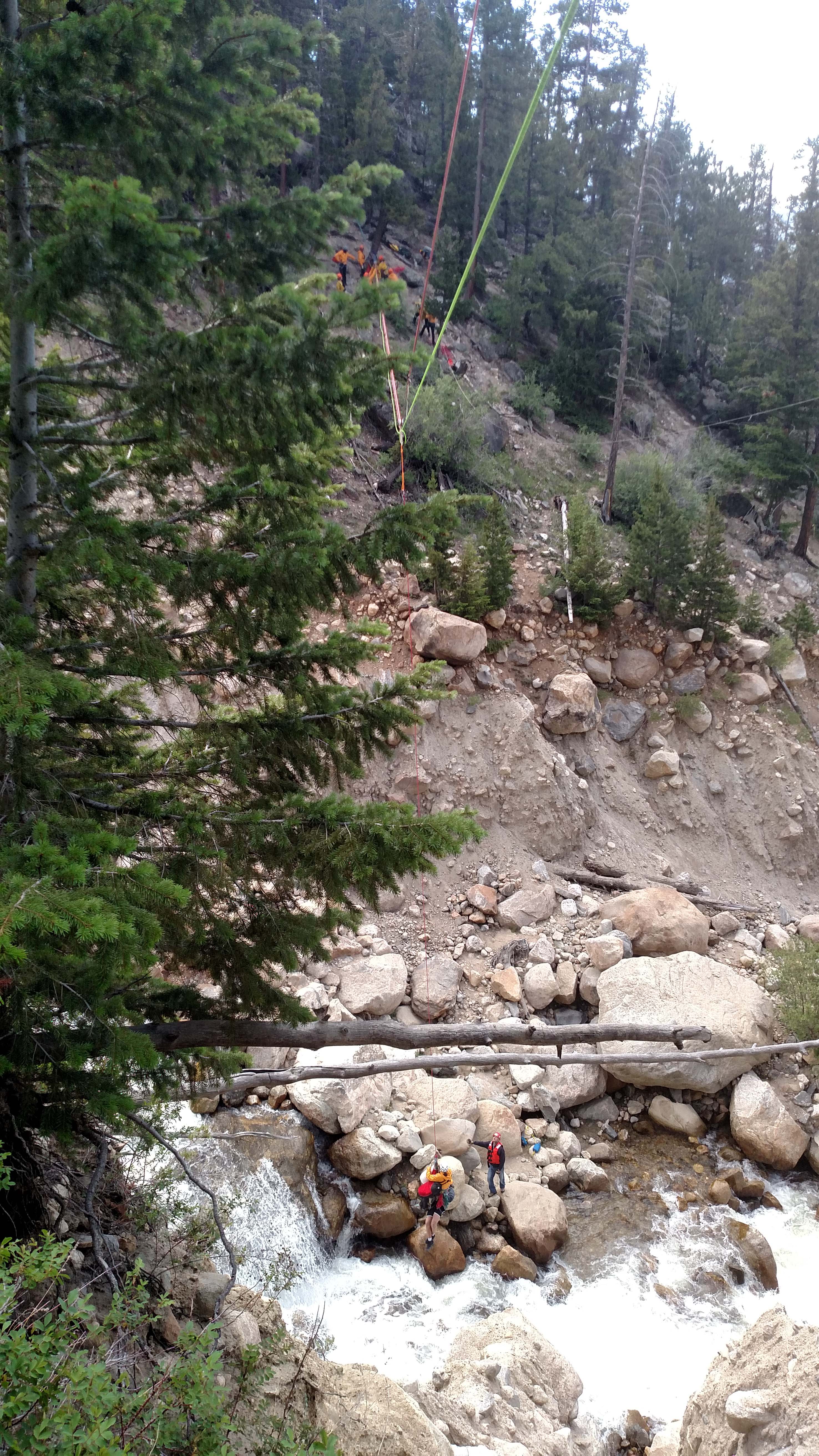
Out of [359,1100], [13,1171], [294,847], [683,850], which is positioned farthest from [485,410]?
[13,1171]

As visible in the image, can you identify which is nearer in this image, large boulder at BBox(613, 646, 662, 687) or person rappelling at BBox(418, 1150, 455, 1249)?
person rappelling at BBox(418, 1150, 455, 1249)

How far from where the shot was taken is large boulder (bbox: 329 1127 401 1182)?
8945 mm

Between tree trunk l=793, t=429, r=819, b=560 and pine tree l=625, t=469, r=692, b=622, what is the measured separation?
23.9ft

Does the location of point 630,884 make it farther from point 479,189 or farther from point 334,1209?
point 479,189

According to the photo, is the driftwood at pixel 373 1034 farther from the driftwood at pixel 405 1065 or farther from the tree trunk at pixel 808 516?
the tree trunk at pixel 808 516

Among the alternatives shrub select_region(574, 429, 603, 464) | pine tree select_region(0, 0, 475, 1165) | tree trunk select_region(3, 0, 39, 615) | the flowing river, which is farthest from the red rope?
shrub select_region(574, 429, 603, 464)

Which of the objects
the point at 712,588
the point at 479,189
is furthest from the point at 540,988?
the point at 479,189

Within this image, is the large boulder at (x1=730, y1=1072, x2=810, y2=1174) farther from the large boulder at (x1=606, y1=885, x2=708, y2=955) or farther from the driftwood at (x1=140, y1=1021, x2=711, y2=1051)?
the driftwood at (x1=140, y1=1021, x2=711, y2=1051)

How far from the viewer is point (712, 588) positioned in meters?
16.2

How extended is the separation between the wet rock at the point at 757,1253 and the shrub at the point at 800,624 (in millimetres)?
12657

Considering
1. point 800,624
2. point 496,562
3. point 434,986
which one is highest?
point 496,562

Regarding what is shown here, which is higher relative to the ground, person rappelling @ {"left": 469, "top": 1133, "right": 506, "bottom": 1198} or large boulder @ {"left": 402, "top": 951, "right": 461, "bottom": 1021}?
large boulder @ {"left": 402, "top": 951, "right": 461, "bottom": 1021}

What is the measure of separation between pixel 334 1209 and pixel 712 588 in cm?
1334

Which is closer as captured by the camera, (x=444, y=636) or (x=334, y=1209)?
(x=334, y=1209)
